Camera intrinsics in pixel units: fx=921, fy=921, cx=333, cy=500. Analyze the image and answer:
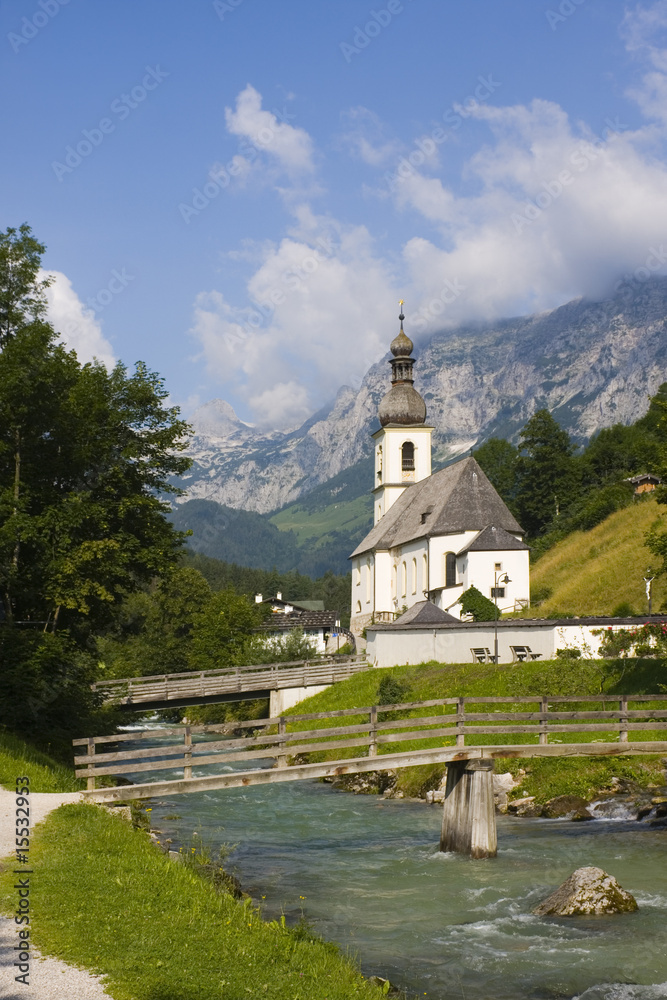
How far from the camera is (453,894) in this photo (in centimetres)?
1562

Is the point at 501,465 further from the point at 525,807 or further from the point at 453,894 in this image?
the point at 453,894

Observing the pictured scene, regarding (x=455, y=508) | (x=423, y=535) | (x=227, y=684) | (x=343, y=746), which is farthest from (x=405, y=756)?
(x=423, y=535)

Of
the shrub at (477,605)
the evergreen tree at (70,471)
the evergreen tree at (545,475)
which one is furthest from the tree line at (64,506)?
the evergreen tree at (545,475)

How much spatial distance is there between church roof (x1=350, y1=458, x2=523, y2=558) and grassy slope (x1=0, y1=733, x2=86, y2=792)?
3815 centimetres

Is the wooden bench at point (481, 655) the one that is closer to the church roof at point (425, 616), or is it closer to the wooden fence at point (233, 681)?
the church roof at point (425, 616)

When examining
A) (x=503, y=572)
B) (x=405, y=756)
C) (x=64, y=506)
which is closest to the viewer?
(x=405, y=756)

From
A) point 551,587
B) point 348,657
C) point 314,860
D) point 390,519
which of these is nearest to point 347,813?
point 314,860

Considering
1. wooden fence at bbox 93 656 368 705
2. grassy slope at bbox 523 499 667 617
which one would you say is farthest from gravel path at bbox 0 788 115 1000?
grassy slope at bbox 523 499 667 617

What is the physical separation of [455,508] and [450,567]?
3887mm

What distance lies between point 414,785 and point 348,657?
24.2 meters

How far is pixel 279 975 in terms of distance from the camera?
8867mm

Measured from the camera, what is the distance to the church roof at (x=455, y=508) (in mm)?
57031

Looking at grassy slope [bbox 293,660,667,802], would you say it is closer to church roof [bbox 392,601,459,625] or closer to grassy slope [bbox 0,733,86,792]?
church roof [bbox 392,601,459,625]

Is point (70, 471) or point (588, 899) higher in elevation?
point (70, 471)
